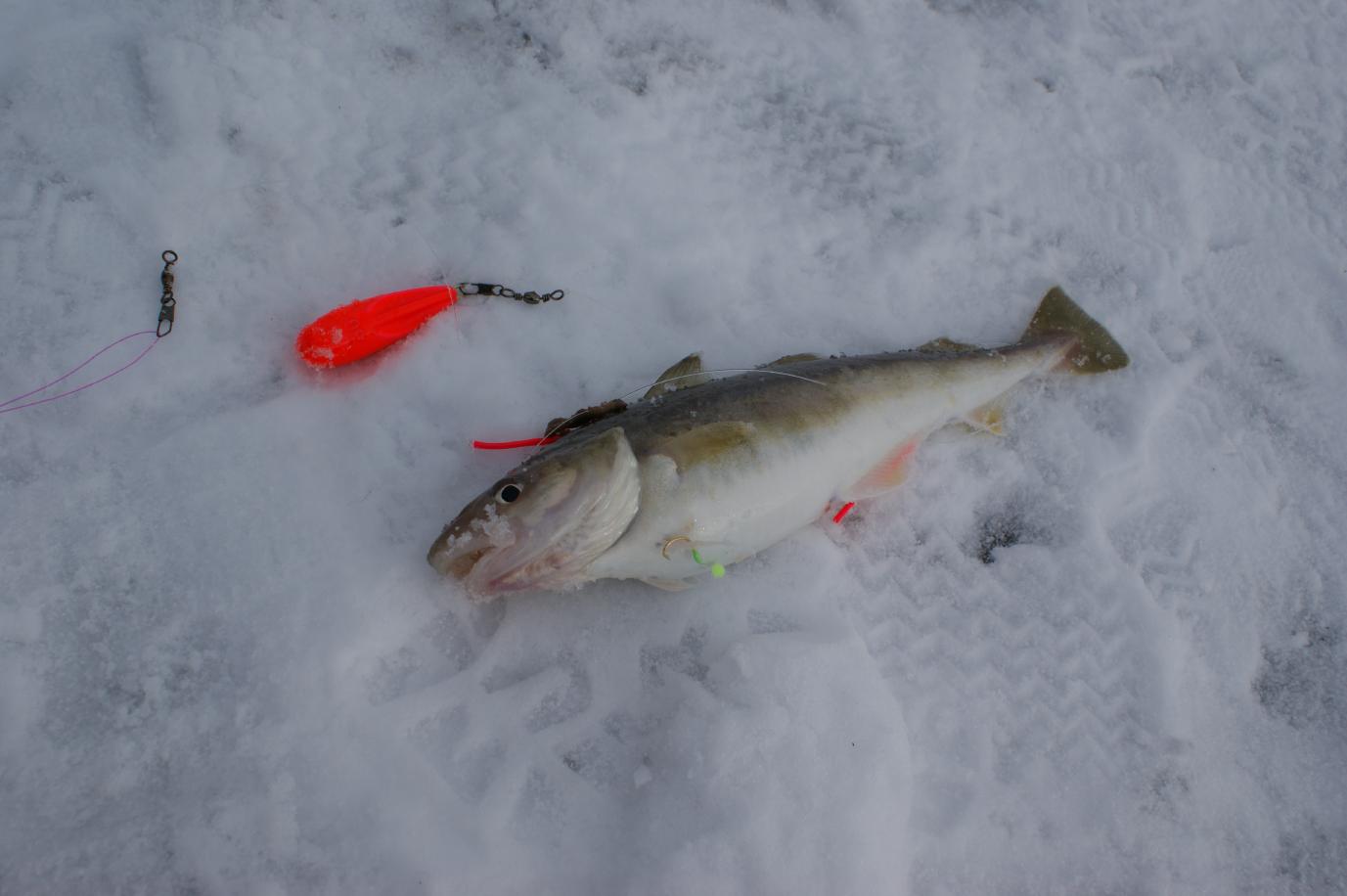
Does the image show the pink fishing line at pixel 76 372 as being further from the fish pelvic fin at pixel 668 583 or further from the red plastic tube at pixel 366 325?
the fish pelvic fin at pixel 668 583

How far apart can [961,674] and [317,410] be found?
3.06 metres

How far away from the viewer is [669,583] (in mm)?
3049

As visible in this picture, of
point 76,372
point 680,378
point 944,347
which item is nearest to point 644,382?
point 680,378

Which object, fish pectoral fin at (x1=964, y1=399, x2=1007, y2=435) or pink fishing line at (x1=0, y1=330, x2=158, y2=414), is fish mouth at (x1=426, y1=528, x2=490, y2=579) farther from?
fish pectoral fin at (x1=964, y1=399, x2=1007, y2=435)

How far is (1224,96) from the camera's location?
4.59 meters

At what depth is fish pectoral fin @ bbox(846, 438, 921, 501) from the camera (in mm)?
3295

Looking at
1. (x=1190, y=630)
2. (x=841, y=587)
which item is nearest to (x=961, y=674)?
(x=841, y=587)

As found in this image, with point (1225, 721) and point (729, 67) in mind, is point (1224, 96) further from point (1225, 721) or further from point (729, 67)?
point (1225, 721)

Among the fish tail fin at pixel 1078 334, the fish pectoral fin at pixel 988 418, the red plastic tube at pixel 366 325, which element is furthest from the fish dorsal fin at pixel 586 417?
the fish tail fin at pixel 1078 334

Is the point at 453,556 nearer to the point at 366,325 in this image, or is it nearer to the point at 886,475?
the point at 366,325

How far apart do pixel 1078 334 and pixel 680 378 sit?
6.89ft

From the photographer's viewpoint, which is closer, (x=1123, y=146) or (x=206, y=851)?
(x=206, y=851)

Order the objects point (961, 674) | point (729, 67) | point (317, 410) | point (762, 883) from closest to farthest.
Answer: point (762, 883) → point (961, 674) → point (317, 410) → point (729, 67)

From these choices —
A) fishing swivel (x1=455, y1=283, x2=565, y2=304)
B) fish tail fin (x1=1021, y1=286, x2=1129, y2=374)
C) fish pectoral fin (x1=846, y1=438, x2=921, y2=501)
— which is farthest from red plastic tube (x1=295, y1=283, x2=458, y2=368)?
fish tail fin (x1=1021, y1=286, x2=1129, y2=374)
